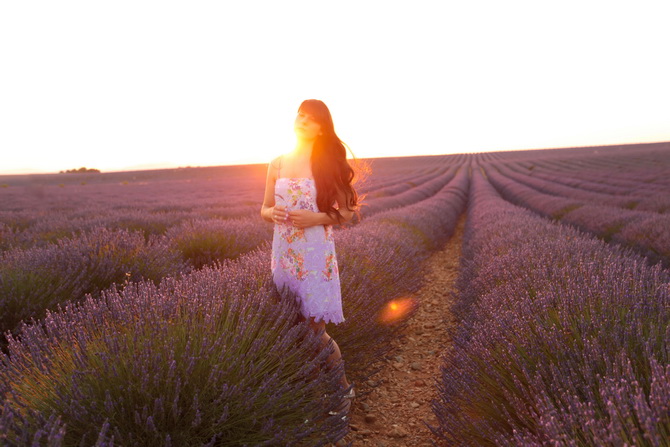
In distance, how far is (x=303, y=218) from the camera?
1840mm

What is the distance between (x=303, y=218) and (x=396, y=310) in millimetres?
2006

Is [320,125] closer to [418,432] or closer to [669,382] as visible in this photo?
[669,382]

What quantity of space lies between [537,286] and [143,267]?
10.5 feet

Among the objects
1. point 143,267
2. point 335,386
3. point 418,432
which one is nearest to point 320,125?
point 335,386

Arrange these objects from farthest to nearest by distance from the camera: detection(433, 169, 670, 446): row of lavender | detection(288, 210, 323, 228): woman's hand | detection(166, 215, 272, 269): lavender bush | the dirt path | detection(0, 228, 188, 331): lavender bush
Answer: detection(166, 215, 272, 269): lavender bush → detection(0, 228, 188, 331): lavender bush → the dirt path → detection(288, 210, 323, 228): woman's hand → detection(433, 169, 670, 446): row of lavender

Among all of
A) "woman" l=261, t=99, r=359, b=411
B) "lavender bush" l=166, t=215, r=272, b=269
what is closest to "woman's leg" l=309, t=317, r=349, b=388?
"woman" l=261, t=99, r=359, b=411

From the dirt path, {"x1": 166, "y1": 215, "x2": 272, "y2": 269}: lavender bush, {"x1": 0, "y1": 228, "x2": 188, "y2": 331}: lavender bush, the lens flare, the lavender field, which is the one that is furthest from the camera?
{"x1": 166, "y1": 215, "x2": 272, "y2": 269}: lavender bush

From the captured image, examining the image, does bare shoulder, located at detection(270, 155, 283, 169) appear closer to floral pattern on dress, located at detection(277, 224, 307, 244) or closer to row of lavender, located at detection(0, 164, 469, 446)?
floral pattern on dress, located at detection(277, 224, 307, 244)

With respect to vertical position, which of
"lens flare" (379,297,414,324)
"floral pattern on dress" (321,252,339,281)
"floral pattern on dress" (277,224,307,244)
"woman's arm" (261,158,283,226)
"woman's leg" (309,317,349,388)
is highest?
"woman's arm" (261,158,283,226)

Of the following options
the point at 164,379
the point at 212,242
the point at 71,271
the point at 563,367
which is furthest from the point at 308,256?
the point at 212,242

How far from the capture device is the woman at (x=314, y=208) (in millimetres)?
1917

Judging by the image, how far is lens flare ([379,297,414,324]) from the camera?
3.20m

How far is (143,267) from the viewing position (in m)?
3.29

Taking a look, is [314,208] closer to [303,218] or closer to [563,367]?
[303,218]
